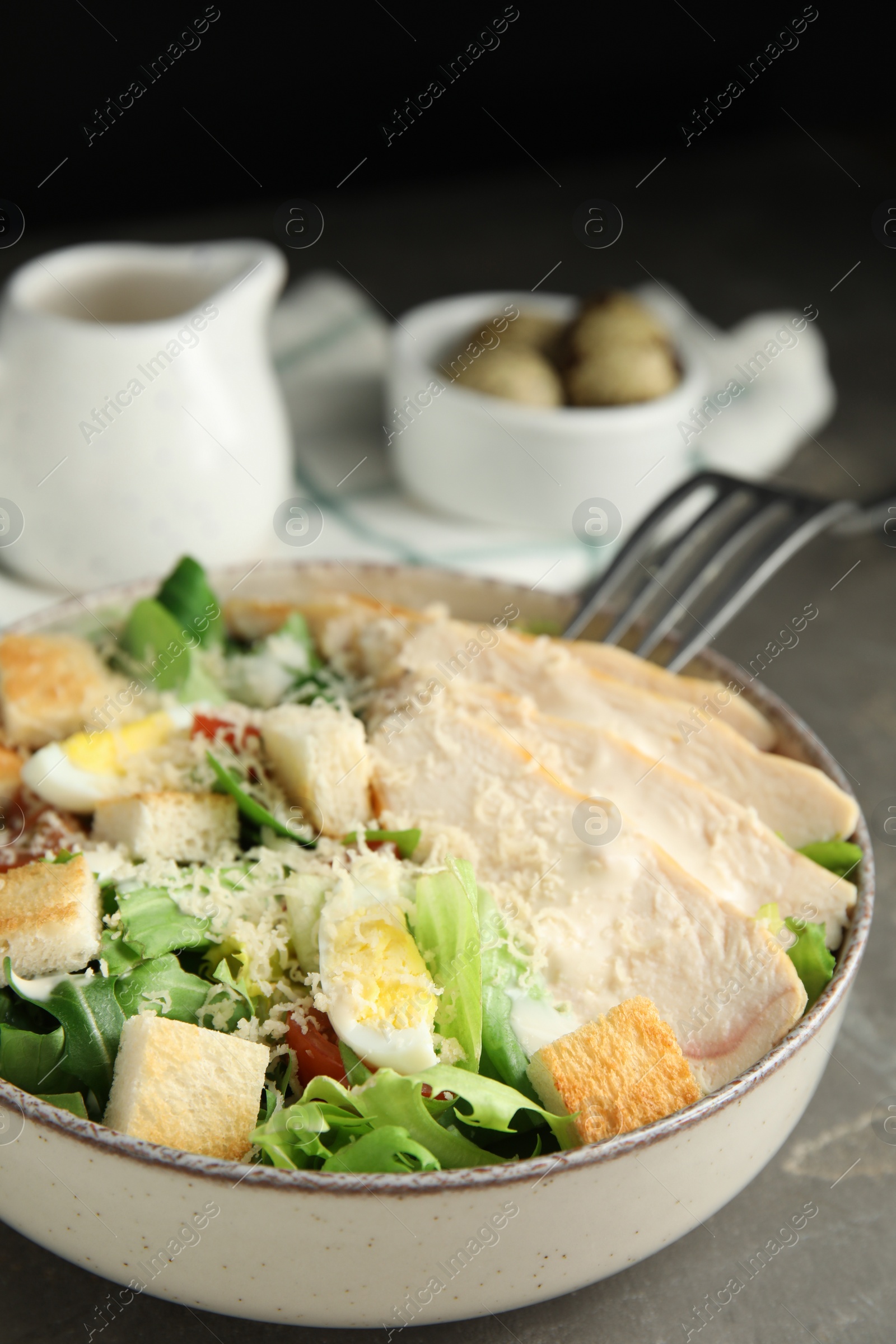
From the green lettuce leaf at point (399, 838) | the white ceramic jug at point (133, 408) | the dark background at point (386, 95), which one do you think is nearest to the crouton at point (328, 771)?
the green lettuce leaf at point (399, 838)

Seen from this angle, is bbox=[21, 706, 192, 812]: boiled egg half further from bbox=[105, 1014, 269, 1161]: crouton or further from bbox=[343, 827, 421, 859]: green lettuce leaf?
bbox=[105, 1014, 269, 1161]: crouton

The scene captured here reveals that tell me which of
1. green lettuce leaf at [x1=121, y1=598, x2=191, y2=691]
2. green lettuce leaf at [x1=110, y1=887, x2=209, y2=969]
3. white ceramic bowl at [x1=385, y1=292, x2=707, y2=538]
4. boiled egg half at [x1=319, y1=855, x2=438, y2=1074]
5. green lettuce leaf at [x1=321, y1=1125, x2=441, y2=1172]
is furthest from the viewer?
white ceramic bowl at [x1=385, y1=292, x2=707, y2=538]

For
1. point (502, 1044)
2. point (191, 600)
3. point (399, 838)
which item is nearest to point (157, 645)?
point (191, 600)

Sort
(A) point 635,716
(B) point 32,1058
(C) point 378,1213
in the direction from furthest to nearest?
(A) point 635,716 < (B) point 32,1058 < (C) point 378,1213

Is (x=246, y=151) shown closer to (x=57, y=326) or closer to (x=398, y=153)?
(x=398, y=153)

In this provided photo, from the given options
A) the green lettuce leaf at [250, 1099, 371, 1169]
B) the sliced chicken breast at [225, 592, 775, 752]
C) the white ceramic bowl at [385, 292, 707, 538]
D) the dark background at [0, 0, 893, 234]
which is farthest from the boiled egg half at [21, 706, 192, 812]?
the dark background at [0, 0, 893, 234]

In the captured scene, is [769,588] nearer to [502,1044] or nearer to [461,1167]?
[502,1044]
